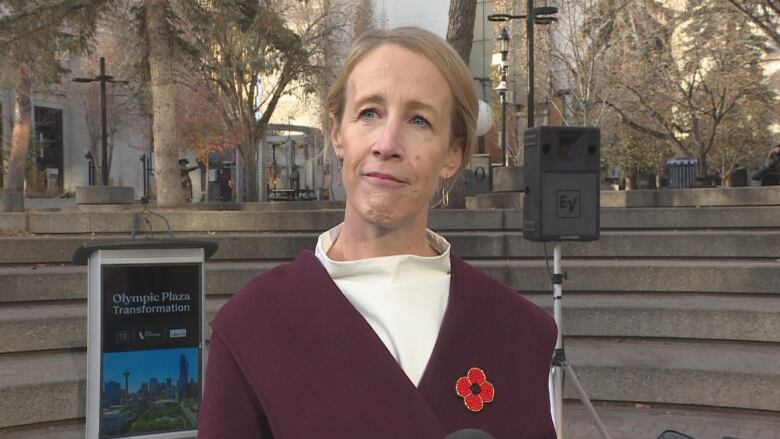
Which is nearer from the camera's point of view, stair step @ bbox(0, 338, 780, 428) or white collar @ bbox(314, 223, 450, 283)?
white collar @ bbox(314, 223, 450, 283)

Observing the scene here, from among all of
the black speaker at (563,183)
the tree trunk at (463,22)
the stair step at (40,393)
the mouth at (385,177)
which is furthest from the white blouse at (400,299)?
the tree trunk at (463,22)

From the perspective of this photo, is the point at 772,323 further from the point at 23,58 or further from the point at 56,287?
the point at 23,58

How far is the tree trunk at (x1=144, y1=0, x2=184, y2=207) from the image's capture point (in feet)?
39.1

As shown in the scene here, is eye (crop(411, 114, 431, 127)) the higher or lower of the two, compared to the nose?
higher

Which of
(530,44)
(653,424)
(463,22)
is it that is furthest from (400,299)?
(530,44)

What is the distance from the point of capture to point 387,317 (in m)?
1.30

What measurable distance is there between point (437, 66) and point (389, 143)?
17cm

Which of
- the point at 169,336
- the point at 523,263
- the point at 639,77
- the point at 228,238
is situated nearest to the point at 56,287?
the point at 228,238

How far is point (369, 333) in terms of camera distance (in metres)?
1.21

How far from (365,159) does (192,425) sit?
412 centimetres

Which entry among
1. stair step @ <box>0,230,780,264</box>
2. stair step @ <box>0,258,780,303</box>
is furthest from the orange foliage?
stair step @ <box>0,258,780,303</box>

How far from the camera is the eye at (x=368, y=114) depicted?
1.33m

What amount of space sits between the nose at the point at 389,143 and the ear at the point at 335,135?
128 millimetres

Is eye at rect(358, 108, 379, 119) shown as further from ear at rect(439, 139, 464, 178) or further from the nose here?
ear at rect(439, 139, 464, 178)
